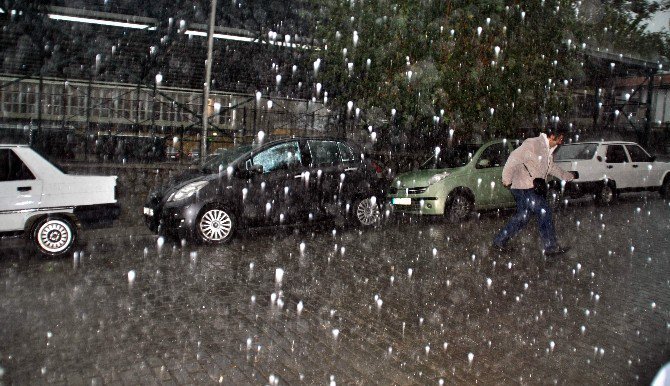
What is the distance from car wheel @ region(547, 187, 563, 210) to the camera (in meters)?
A: 12.9

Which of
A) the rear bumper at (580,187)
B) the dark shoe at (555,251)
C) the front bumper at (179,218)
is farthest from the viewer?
the rear bumper at (580,187)

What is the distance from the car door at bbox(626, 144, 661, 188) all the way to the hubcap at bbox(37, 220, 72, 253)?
1279cm

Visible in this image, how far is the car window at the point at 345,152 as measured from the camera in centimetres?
1016

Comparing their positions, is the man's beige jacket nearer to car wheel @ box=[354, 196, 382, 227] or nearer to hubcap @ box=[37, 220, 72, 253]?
car wheel @ box=[354, 196, 382, 227]

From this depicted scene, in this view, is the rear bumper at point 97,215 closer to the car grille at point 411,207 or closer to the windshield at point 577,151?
the car grille at point 411,207

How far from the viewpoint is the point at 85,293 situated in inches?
237

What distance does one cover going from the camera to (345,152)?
10.2m

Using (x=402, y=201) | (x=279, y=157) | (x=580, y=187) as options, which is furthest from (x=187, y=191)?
(x=580, y=187)

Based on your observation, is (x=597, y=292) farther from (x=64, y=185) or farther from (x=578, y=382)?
(x=64, y=185)

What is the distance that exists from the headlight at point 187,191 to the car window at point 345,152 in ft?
8.60

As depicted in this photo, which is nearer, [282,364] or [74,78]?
[282,364]

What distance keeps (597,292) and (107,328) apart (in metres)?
5.11

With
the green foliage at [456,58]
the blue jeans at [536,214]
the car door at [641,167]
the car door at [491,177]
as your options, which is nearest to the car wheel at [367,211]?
the car door at [491,177]

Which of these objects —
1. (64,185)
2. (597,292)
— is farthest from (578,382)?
(64,185)
